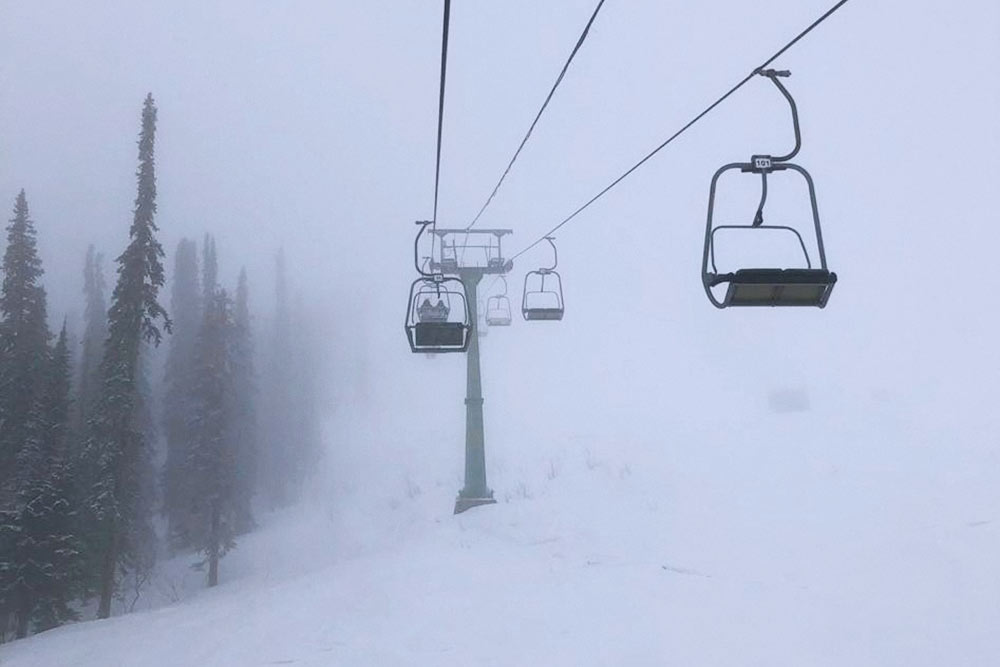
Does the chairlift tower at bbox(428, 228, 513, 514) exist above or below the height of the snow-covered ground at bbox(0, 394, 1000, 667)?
above

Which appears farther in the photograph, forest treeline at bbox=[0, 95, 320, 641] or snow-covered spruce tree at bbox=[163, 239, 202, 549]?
snow-covered spruce tree at bbox=[163, 239, 202, 549]

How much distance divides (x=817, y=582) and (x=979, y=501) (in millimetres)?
5717

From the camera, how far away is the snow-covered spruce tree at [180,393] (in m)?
40.4

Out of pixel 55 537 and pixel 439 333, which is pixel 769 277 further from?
pixel 55 537

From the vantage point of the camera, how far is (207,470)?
124 ft

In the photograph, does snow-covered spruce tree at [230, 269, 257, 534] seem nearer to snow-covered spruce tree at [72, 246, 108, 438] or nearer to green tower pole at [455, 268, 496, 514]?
snow-covered spruce tree at [72, 246, 108, 438]

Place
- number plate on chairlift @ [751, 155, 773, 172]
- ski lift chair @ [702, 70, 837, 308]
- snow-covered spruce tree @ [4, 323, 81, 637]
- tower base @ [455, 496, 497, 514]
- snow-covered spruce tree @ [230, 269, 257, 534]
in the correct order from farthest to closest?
1. snow-covered spruce tree @ [230, 269, 257, 534]
2. snow-covered spruce tree @ [4, 323, 81, 637]
3. tower base @ [455, 496, 497, 514]
4. number plate on chairlift @ [751, 155, 773, 172]
5. ski lift chair @ [702, 70, 837, 308]

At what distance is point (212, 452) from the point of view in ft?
125

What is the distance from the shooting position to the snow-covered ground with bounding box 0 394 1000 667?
38.5 feet

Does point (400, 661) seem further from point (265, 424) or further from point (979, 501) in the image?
point (265, 424)

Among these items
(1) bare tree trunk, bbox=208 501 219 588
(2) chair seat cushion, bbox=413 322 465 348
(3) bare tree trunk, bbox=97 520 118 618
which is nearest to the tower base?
(2) chair seat cushion, bbox=413 322 465 348

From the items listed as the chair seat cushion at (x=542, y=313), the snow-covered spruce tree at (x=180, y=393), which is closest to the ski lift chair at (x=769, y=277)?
the chair seat cushion at (x=542, y=313)

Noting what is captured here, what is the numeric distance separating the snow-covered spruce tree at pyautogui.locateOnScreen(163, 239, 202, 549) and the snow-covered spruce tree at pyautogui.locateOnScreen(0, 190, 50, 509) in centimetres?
495

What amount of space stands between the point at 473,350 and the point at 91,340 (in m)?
37.0
